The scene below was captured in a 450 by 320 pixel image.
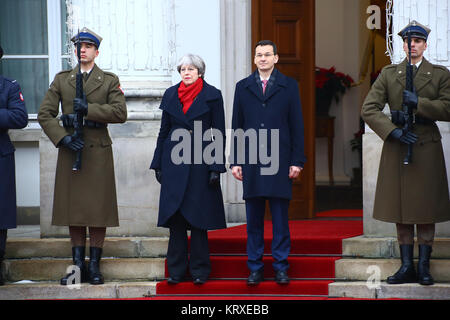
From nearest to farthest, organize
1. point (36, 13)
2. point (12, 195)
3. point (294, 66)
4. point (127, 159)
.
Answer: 1. point (12, 195)
2. point (127, 159)
3. point (294, 66)
4. point (36, 13)

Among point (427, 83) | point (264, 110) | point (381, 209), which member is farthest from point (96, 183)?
point (427, 83)

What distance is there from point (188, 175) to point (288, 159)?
789 mm

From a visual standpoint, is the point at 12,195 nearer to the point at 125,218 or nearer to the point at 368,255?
the point at 125,218

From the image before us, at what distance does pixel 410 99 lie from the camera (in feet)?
21.5

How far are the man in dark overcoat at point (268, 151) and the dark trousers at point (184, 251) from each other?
36 centimetres

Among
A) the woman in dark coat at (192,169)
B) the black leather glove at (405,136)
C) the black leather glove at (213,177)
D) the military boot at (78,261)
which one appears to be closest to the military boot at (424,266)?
the black leather glove at (405,136)

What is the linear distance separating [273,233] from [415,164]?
1.21m

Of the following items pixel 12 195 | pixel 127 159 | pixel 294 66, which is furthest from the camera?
pixel 294 66

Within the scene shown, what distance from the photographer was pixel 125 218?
7926 mm

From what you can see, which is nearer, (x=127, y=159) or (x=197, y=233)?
(x=197, y=233)

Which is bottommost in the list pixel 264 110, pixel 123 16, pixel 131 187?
pixel 131 187

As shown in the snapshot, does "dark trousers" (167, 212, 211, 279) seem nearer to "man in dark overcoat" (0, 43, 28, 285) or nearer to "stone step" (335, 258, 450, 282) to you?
"stone step" (335, 258, 450, 282)

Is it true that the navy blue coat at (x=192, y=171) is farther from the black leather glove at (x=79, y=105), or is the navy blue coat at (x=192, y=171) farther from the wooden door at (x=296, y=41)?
the wooden door at (x=296, y=41)

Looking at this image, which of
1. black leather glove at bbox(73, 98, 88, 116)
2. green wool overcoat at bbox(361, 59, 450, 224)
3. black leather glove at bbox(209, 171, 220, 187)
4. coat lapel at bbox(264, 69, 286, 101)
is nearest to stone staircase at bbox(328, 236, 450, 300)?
green wool overcoat at bbox(361, 59, 450, 224)
